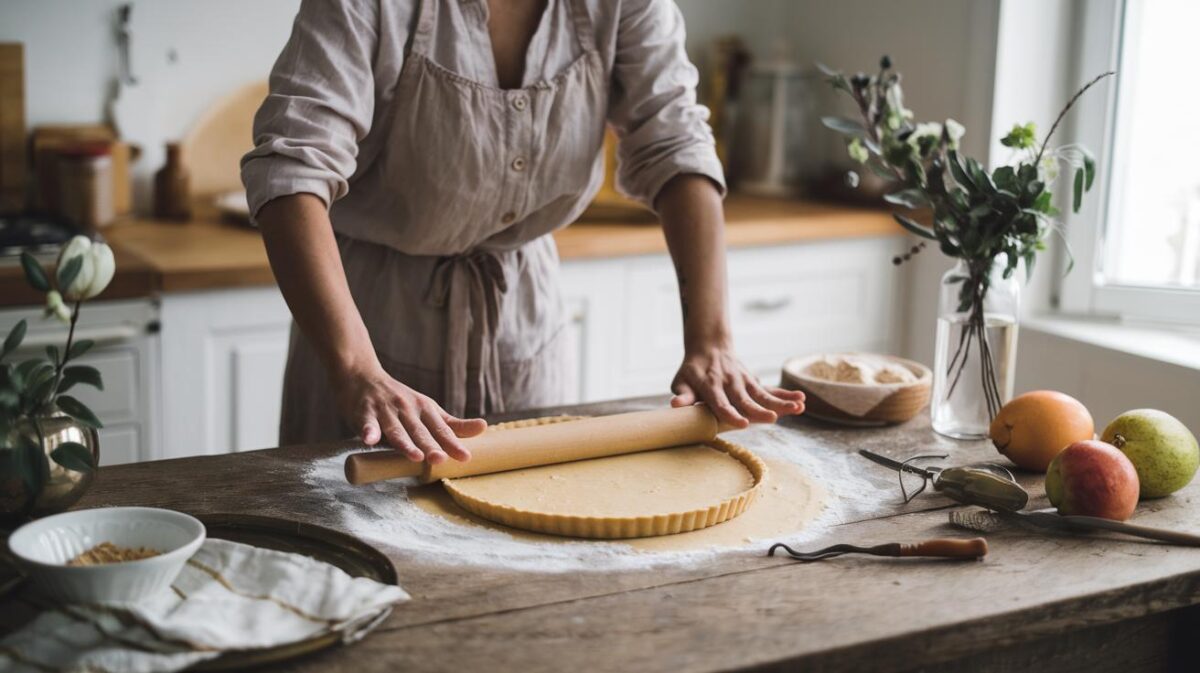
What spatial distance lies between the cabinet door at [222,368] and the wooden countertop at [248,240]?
0.05 m

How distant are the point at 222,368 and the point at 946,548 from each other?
148 centimetres

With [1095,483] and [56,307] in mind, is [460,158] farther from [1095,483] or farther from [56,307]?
[1095,483]

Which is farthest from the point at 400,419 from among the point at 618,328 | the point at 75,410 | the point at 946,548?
the point at 618,328

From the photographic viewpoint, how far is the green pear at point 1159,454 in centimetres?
123

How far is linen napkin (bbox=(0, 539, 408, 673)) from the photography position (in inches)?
32.5

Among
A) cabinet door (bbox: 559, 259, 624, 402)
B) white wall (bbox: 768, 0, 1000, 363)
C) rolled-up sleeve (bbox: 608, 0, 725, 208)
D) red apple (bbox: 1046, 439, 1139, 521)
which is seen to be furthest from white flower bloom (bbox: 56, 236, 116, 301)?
white wall (bbox: 768, 0, 1000, 363)

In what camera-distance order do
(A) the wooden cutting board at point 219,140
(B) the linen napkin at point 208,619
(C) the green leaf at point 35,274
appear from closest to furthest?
(B) the linen napkin at point 208,619 < (C) the green leaf at point 35,274 < (A) the wooden cutting board at point 219,140

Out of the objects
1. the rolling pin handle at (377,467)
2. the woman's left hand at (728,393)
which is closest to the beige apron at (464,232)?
the woman's left hand at (728,393)

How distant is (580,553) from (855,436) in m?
0.50

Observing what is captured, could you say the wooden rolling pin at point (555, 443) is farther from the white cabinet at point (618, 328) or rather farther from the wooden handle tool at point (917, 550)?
the white cabinet at point (618, 328)

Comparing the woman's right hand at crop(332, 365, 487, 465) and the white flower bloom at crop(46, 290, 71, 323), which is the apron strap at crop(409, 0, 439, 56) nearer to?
the woman's right hand at crop(332, 365, 487, 465)

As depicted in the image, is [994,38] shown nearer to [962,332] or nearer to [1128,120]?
[1128,120]

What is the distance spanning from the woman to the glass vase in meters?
0.23

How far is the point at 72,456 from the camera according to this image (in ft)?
3.32
